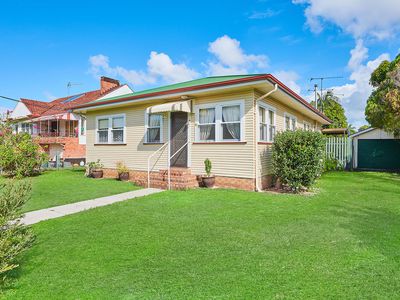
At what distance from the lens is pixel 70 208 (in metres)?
6.26

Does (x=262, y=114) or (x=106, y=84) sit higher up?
(x=106, y=84)

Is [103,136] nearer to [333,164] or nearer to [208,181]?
[208,181]

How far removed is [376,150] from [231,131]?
490 inches

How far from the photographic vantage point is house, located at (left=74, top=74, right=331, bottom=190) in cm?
837

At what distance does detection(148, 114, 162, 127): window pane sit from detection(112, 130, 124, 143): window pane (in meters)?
1.86

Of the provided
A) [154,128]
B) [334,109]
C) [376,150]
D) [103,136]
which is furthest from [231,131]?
[334,109]

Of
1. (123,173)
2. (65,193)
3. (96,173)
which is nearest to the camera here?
(65,193)

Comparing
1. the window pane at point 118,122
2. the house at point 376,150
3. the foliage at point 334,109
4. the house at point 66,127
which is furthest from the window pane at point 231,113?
the foliage at point 334,109

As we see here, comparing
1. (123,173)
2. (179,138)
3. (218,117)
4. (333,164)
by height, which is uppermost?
(218,117)

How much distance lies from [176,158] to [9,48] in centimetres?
1801

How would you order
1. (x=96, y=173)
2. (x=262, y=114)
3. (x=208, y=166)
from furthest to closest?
1. (x=96, y=173)
2. (x=262, y=114)
3. (x=208, y=166)

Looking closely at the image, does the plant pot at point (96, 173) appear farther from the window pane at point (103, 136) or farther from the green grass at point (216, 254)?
the green grass at point (216, 254)

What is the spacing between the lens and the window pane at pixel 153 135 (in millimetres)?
10630

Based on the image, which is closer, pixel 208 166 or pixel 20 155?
pixel 208 166
